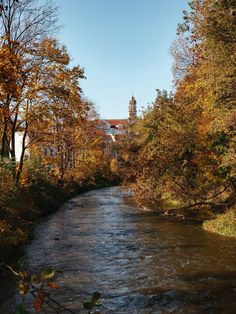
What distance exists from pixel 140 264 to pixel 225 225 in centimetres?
661

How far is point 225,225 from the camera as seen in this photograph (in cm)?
1795

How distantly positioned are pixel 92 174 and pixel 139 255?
39.3 meters

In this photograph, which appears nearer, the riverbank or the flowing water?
the flowing water

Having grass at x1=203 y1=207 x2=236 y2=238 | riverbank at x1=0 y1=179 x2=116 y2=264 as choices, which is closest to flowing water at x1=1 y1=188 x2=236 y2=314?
grass at x1=203 y1=207 x2=236 y2=238

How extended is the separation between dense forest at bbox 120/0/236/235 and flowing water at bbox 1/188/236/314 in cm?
233

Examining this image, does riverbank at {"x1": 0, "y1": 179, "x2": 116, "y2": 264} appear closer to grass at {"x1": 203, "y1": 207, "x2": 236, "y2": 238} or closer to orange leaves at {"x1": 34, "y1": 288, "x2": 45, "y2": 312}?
orange leaves at {"x1": 34, "y1": 288, "x2": 45, "y2": 312}

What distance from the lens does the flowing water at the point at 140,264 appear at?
31.6 feet

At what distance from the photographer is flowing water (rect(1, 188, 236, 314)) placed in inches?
379

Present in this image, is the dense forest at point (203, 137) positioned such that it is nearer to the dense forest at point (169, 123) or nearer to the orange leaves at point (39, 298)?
the dense forest at point (169, 123)

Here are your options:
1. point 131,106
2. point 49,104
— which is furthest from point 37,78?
point 131,106

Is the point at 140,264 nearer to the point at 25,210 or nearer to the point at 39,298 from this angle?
the point at 25,210

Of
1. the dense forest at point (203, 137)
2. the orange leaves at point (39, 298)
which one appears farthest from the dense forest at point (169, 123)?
the orange leaves at point (39, 298)

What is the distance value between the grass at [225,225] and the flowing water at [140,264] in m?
0.57

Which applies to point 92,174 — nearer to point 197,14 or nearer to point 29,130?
point 29,130
